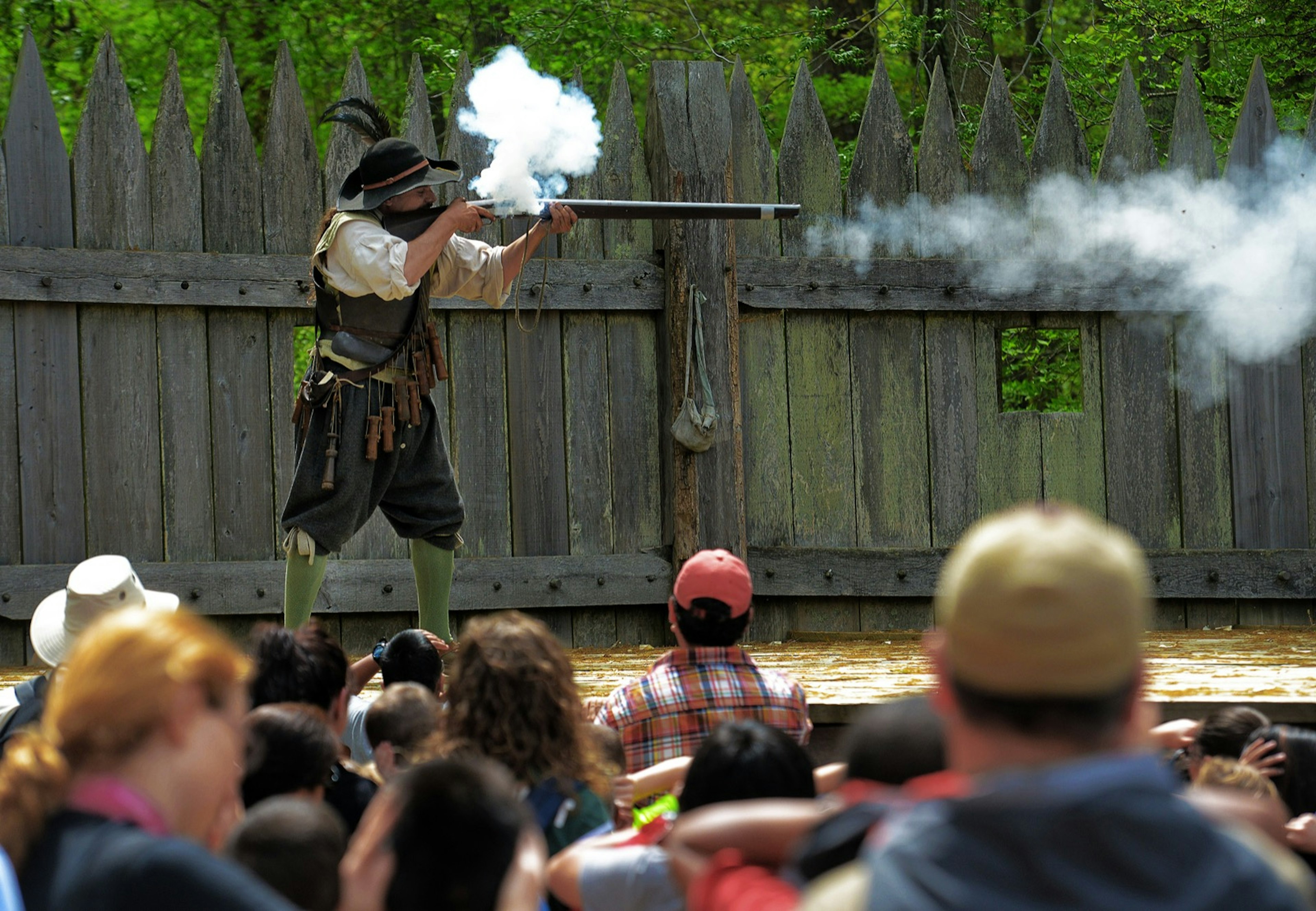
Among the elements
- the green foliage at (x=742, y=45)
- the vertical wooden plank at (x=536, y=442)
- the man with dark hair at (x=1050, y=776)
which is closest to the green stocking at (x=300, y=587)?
the vertical wooden plank at (x=536, y=442)

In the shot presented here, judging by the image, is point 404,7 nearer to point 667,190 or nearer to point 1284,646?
point 667,190

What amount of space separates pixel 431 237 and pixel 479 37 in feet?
23.2

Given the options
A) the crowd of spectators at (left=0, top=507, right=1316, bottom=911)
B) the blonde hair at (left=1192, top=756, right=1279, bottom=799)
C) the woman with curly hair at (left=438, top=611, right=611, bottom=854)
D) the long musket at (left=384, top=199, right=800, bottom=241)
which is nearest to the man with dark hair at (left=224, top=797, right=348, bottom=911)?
the crowd of spectators at (left=0, top=507, right=1316, bottom=911)

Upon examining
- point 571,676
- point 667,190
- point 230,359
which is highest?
point 667,190

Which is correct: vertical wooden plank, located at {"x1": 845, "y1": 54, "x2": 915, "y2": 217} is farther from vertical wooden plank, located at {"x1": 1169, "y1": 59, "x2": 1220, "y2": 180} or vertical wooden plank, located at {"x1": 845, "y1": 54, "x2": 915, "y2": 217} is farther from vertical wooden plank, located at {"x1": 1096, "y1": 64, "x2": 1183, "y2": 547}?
vertical wooden plank, located at {"x1": 1169, "y1": 59, "x2": 1220, "y2": 180}

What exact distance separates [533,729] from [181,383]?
13.2 feet

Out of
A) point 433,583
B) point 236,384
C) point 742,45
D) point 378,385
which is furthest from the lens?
point 742,45

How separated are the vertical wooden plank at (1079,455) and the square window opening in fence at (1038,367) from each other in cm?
301

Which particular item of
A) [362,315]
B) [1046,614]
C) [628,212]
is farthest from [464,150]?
[1046,614]

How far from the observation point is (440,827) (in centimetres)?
180

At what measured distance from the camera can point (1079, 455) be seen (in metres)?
6.82

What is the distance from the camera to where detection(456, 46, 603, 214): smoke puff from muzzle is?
5.67m

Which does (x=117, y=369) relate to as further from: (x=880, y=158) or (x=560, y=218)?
(x=880, y=158)

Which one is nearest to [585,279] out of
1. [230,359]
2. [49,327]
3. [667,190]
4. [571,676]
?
[667,190]
